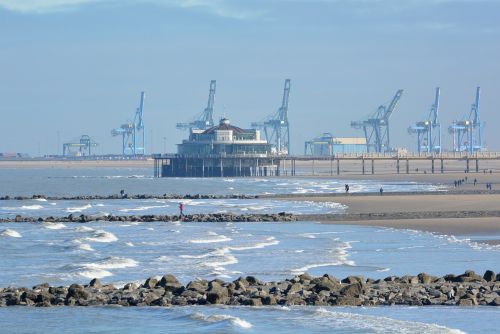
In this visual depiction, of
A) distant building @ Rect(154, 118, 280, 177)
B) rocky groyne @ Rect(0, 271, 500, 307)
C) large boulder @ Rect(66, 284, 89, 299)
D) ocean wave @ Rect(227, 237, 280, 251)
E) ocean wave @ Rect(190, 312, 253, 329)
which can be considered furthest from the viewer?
distant building @ Rect(154, 118, 280, 177)

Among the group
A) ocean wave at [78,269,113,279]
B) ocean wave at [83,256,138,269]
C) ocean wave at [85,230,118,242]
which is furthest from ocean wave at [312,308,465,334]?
ocean wave at [85,230,118,242]

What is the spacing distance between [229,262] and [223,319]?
933 cm

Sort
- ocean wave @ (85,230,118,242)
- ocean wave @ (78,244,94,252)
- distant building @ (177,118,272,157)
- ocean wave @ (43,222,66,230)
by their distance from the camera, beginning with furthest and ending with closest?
distant building @ (177,118,272,157) < ocean wave @ (43,222,66,230) < ocean wave @ (85,230,118,242) < ocean wave @ (78,244,94,252)

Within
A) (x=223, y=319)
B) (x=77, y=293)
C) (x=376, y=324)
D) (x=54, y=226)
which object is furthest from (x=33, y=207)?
(x=376, y=324)

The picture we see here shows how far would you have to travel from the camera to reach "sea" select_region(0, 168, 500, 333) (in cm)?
1744

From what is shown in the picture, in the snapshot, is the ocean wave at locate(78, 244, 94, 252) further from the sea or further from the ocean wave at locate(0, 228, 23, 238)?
the ocean wave at locate(0, 228, 23, 238)

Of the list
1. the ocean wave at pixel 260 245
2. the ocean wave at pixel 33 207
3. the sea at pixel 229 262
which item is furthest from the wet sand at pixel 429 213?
the ocean wave at pixel 33 207

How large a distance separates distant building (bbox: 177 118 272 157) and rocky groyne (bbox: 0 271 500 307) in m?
90.3

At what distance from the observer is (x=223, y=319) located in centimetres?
1781

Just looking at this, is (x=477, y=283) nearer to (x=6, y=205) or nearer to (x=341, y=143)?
(x=6, y=205)

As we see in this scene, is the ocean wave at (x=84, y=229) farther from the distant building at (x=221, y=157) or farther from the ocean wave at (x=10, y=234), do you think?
the distant building at (x=221, y=157)

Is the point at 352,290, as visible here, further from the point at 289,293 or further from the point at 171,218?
the point at 171,218

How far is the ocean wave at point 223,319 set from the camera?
56.9ft

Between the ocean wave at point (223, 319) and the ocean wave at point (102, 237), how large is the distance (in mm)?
17012
